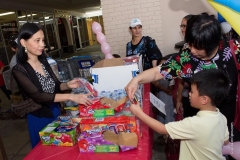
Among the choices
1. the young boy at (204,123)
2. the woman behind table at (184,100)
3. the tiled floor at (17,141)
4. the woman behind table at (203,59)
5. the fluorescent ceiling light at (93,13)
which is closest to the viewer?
the young boy at (204,123)

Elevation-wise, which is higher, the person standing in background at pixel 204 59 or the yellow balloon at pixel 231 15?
the yellow balloon at pixel 231 15

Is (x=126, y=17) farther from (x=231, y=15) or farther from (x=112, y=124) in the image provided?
(x=112, y=124)

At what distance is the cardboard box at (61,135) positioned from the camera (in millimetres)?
1338

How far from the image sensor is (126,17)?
13.3 feet

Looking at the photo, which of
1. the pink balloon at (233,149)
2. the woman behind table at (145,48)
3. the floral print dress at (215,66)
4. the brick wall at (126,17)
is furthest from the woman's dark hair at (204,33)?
the brick wall at (126,17)

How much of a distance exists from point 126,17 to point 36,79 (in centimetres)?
277

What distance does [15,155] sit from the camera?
311cm

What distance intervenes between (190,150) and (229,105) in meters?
0.50

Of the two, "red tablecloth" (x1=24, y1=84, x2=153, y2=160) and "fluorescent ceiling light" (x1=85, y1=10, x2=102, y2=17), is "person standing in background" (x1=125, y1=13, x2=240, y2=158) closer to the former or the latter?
"red tablecloth" (x1=24, y1=84, x2=153, y2=160)

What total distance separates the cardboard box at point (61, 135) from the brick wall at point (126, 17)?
9.85ft

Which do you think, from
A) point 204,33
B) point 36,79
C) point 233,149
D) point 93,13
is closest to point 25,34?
point 36,79

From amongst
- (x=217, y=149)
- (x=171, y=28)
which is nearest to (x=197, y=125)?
(x=217, y=149)

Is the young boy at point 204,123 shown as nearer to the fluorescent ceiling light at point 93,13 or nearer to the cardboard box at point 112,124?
the cardboard box at point 112,124

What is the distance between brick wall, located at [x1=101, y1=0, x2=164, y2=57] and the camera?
3.97 metres
